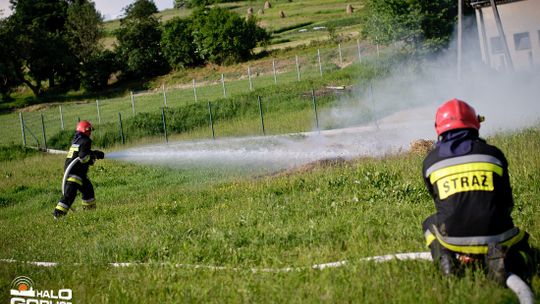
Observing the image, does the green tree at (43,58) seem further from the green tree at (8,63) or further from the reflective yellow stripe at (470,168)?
the reflective yellow stripe at (470,168)

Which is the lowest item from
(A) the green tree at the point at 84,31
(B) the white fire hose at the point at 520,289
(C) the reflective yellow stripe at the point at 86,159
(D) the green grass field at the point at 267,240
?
(D) the green grass field at the point at 267,240

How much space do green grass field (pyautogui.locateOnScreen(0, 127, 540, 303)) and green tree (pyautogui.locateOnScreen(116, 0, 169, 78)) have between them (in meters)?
44.4

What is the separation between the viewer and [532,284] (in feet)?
16.8

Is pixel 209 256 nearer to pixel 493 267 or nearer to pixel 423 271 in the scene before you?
pixel 423 271

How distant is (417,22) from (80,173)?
76.1ft

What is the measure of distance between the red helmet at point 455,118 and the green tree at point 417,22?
27.4m

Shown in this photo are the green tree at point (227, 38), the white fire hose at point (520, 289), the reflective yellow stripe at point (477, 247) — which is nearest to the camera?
the white fire hose at point (520, 289)

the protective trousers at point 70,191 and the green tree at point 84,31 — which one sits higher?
the green tree at point 84,31

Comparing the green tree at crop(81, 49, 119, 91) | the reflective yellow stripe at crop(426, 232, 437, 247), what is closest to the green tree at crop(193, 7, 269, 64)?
the green tree at crop(81, 49, 119, 91)

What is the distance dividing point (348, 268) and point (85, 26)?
211ft

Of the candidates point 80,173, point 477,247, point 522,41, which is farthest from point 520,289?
point 522,41

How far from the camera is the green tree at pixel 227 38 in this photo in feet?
178

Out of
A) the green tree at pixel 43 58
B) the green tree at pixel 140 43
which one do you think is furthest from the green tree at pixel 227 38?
the green tree at pixel 43 58

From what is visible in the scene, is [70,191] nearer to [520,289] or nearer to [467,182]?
[467,182]
